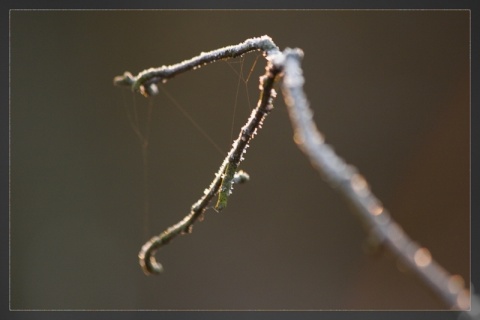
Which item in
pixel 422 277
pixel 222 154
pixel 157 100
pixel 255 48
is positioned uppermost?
pixel 157 100

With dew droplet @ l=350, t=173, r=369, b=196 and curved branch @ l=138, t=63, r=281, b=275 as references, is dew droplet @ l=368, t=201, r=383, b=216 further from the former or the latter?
curved branch @ l=138, t=63, r=281, b=275

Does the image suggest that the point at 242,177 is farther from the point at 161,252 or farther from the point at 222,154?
the point at 161,252

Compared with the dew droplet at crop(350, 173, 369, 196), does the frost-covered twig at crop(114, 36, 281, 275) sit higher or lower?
higher

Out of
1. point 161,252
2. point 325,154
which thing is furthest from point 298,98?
point 161,252

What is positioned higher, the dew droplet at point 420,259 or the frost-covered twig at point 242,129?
the frost-covered twig at point 242,129

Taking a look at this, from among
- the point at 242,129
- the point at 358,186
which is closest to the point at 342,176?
the point at 358,186

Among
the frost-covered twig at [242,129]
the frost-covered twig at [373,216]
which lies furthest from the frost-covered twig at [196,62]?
the frost-covered twig at [373,216]

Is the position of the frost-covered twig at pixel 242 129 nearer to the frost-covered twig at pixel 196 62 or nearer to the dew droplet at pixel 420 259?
the frost-covered twig at pixel 196 62

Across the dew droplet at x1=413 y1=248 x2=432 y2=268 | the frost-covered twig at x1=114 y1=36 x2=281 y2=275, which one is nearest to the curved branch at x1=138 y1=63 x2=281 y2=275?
the frost-covered twig at x1=114 y1=36 x2=281 y2=275
